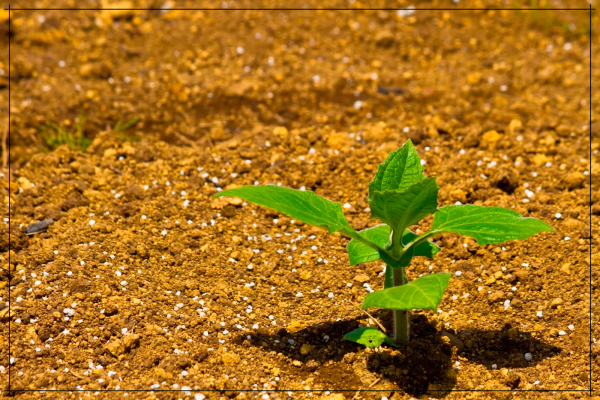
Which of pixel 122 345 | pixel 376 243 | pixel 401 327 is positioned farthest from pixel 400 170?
pixel 122 345

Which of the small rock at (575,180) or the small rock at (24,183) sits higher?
the small rock at (24,183)

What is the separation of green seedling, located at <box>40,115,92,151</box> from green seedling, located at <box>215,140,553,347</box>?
2.03 metres

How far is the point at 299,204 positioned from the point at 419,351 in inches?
29.4

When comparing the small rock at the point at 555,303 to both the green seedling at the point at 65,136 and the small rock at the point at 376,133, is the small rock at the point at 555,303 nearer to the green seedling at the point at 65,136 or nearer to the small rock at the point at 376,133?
the small rock at the point at 376,133

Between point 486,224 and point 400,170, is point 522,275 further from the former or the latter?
point 400,170

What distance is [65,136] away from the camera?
12.4ft

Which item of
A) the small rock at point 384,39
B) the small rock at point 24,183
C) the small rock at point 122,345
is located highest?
the small rock at point 384,39

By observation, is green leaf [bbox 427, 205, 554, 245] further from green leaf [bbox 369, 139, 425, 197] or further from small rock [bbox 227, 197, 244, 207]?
small rock [bbox 227, 197, 244, 207]

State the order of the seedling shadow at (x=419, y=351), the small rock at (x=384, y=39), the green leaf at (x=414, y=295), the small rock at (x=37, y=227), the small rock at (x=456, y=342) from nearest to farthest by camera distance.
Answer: the green leaf at (x=414, y=295), the seedling shadow at (x=419, y=351), the small rock at (x=456, y=342), the small rock at (x=37, y=227), the small rock at (x=384, y=39)

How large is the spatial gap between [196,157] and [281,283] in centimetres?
110

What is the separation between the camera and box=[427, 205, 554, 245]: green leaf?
80.3 inches

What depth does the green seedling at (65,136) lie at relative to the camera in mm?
3715

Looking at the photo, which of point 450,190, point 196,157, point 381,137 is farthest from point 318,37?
point 450,190

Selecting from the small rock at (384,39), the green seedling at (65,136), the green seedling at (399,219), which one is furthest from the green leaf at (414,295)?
the small rock at (384,39)
